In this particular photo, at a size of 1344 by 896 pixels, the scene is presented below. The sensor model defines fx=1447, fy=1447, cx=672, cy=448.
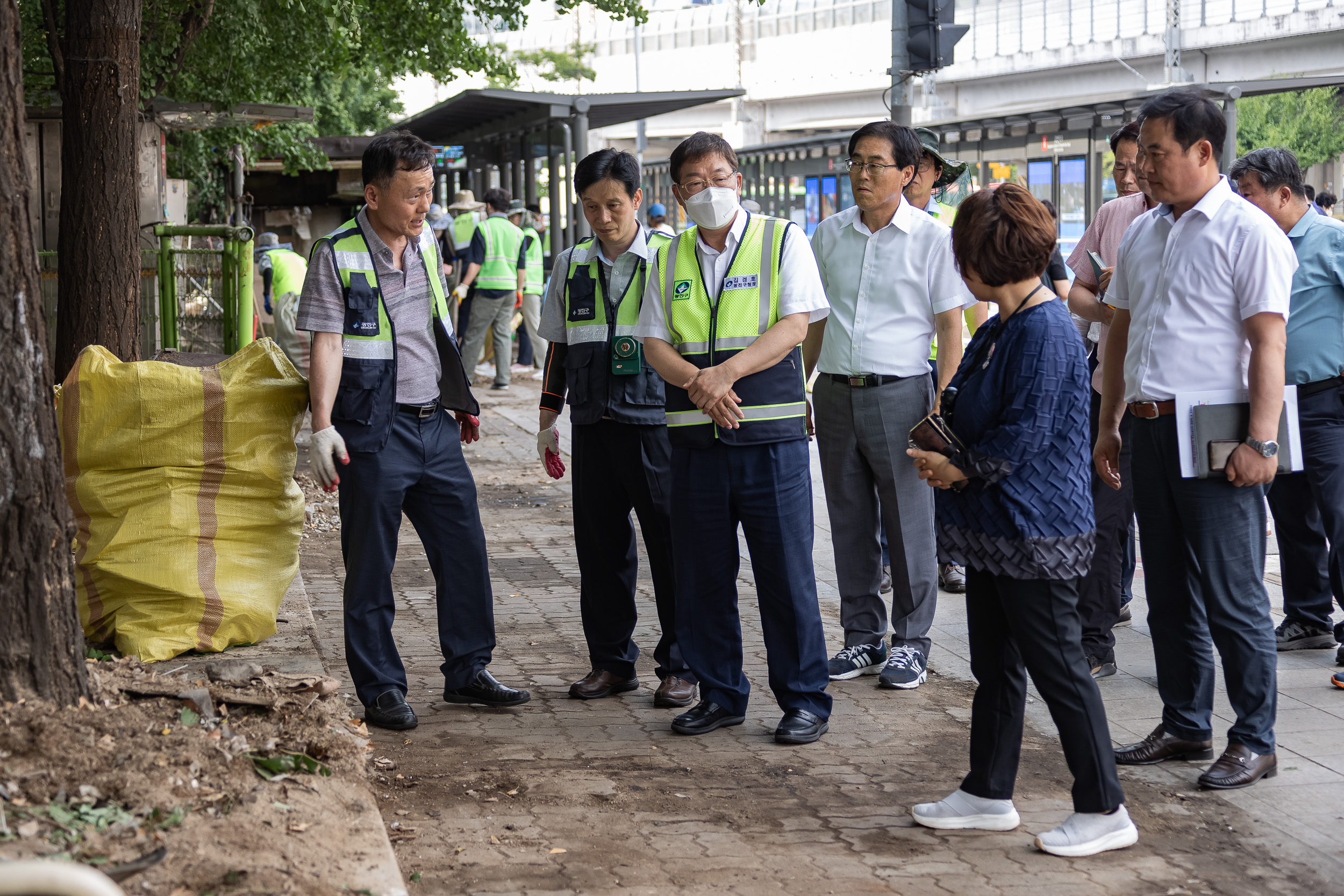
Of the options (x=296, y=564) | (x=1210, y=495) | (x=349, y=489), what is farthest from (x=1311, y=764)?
(x=296, y=564)

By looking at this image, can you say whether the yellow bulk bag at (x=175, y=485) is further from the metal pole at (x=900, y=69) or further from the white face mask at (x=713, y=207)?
the metal pole at (x=900, y=69)

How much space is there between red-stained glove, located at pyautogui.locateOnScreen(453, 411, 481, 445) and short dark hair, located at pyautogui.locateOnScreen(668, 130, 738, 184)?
1.12m

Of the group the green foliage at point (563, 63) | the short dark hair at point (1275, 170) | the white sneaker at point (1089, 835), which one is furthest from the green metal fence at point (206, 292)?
the green foliage at point (563, 63)

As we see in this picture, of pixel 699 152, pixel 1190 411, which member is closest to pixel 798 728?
pixel 1190 411

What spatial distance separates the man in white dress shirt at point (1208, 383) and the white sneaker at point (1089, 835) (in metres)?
0.63

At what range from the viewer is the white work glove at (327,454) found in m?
4.57

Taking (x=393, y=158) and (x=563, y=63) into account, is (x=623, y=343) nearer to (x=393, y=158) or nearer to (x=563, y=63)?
(x=393, y=158)

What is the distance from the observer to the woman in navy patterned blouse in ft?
12.1

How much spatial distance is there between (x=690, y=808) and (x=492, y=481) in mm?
6607

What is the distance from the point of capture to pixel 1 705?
3.49 m

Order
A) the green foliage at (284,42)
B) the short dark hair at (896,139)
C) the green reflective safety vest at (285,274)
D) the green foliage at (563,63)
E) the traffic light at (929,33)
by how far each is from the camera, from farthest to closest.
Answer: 1. the green foliage at (563,63)
2. the green reflective safety vest at (285,274)
3. the green foliage at (284,42)
4. the traffic light at (929,33)
5. the short dark hair at (896,139)

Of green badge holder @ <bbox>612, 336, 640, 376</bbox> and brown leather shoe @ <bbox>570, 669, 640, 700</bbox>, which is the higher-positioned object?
green badge holder @ <bbox>612, 336, 640, 376</bbox>

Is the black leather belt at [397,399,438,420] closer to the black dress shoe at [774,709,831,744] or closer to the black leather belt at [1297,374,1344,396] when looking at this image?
the black dress shoe at [774,709,831,744]

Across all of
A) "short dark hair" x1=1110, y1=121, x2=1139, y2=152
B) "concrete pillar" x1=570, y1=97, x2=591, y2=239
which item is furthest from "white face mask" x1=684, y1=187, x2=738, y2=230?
"concrete pillar" x1=570, y1=97, x2=591, y2=239
